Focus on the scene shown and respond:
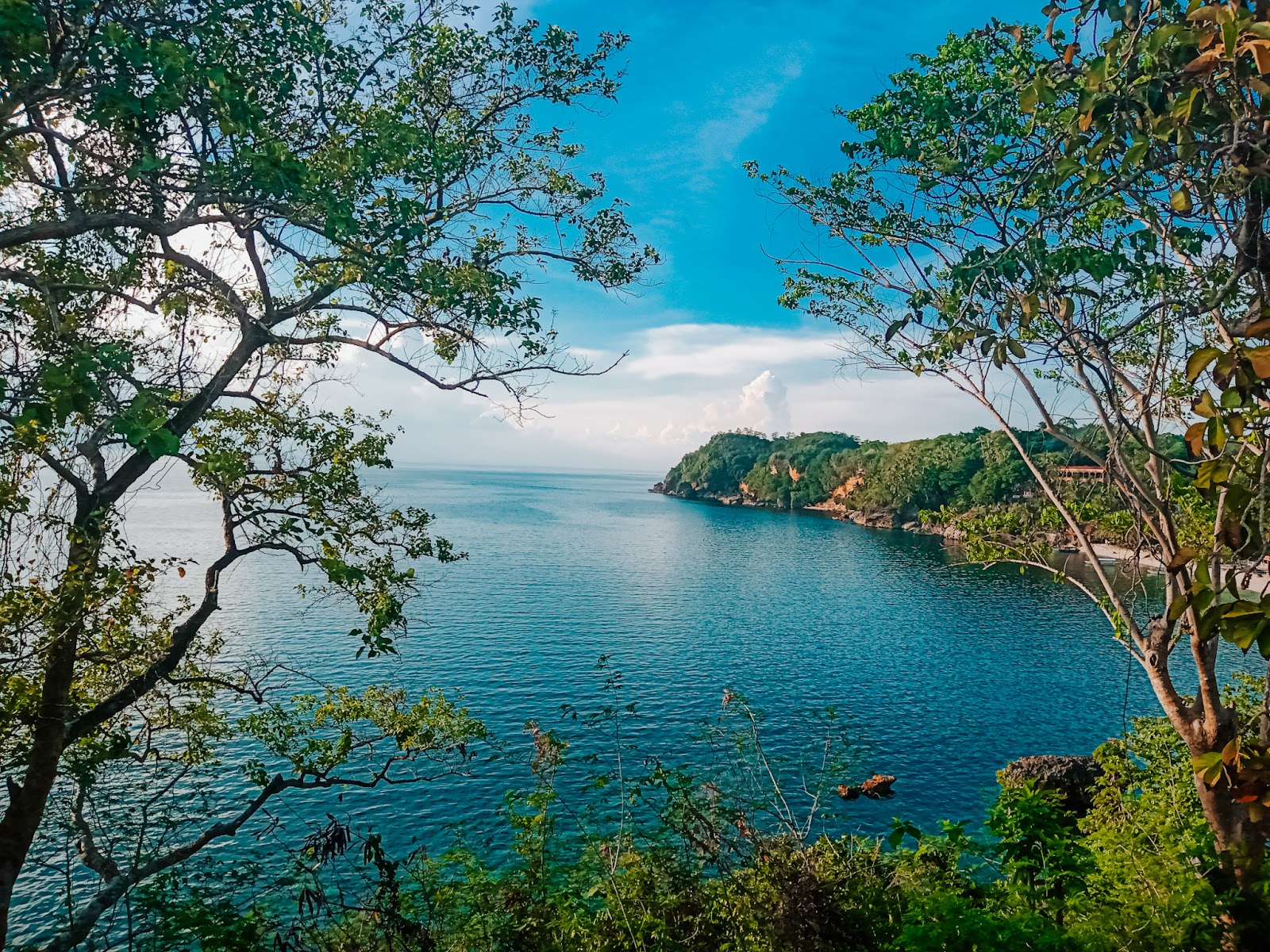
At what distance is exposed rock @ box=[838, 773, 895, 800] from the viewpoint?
886 inches

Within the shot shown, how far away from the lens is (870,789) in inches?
892

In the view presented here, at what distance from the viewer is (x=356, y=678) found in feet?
96.5

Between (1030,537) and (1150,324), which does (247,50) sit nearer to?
(1150,324)

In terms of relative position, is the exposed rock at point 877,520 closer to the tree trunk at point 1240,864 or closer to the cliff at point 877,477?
the cliff at point 877,477

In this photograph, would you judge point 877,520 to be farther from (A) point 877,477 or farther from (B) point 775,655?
(B) point 775,655

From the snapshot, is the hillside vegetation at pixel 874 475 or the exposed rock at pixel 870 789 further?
the hillside vegetation at pixel 874 475

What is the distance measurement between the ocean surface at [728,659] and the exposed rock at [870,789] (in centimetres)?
37

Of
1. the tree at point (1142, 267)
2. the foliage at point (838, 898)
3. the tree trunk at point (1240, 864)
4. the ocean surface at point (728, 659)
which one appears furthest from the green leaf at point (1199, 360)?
the ocean surface at point (728, 659)

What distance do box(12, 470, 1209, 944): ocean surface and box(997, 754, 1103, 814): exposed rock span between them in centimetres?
137

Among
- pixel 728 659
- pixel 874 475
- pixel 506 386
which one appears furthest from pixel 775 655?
pixel 874 475

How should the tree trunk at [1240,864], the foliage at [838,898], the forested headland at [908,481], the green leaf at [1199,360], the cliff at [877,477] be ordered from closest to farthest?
the green leaf at [1199,360], the foliage at [838,898], the tree trunk at [1240,864], the forested headland at [908,481], the cliff at [877,477]

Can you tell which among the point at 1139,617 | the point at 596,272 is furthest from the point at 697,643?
the point at 596,272

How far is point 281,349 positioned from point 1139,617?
41942 millimetres

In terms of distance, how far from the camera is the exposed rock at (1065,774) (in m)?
21.5
